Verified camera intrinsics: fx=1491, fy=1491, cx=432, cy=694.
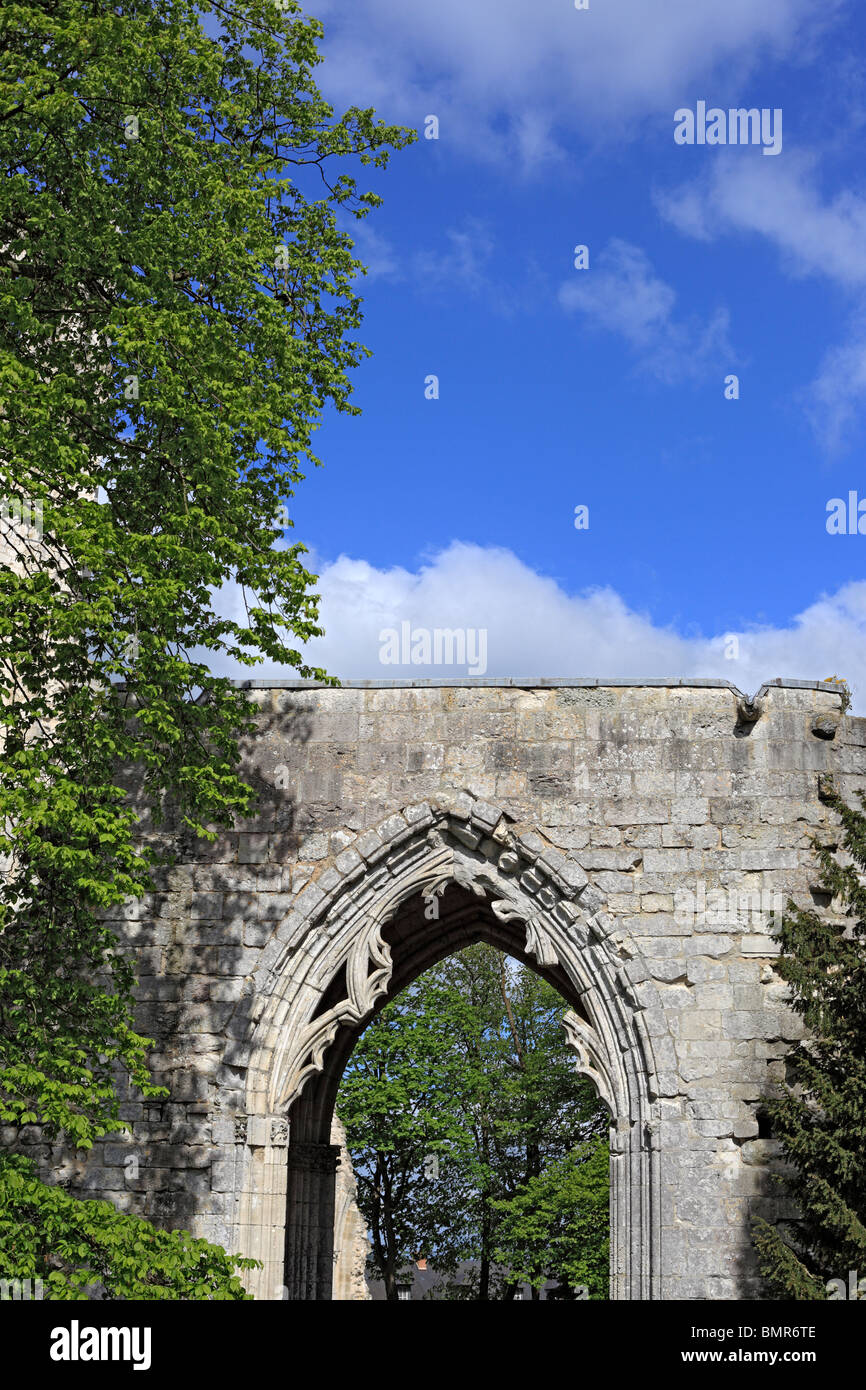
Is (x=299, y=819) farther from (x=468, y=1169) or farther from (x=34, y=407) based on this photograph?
(x=468, y=1169)

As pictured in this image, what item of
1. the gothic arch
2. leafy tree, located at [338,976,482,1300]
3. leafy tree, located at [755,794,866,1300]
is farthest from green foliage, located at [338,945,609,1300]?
leafy tree, located at [755,794,866,1300]

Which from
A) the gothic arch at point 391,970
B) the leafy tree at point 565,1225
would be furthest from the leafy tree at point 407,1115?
the gothic arch at point 391,970

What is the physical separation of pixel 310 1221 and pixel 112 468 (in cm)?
622

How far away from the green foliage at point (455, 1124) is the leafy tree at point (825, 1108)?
13464 mm

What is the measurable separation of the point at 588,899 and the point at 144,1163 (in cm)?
333

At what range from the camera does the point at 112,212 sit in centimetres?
797

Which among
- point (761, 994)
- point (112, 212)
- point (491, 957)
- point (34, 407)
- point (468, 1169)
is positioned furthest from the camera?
point (491, 957)

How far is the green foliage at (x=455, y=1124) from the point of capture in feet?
74.8

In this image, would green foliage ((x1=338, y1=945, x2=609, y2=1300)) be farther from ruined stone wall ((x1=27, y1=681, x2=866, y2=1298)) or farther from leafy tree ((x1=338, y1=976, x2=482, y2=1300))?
ruined stone wall ((x1=27, y1=681, x2=866, y2=1298))

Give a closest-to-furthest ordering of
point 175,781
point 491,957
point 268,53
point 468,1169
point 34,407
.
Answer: point 34,407, point 175,781, point 268,53, point 468,1169, point 491,957

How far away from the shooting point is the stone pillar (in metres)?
11.2

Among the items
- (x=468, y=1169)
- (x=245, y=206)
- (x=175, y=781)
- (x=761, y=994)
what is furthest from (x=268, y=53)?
(x=468, y=1169)
